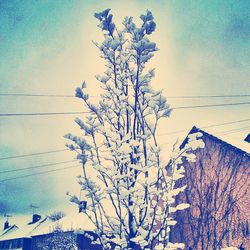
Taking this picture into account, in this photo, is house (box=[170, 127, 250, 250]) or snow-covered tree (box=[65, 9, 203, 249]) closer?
snow-covered tree (box=[65, 9, 203, 249])

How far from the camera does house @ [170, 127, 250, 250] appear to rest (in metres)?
9.06

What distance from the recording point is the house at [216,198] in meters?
9.06

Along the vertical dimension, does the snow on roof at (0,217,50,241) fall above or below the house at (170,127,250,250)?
below

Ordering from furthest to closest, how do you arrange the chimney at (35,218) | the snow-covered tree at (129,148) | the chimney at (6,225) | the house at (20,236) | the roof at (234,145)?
the chimney at (6,225), the chimney at (35,218), the house at (20,236), the roof at (234,145), the snow-covered tree at (129,148)

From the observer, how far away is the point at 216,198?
32.6 feet

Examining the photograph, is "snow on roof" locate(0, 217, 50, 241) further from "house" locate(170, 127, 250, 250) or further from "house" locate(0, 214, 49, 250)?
"house" locate(170, 127, 250, 250)

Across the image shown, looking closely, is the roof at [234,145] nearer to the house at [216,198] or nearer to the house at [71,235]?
the house at [216,198]

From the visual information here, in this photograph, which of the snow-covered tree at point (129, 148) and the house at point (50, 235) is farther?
the house at point (50, 235)

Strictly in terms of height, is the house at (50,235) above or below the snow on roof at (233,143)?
below

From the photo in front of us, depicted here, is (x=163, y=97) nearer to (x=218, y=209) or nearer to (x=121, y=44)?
(x=121, y=44)

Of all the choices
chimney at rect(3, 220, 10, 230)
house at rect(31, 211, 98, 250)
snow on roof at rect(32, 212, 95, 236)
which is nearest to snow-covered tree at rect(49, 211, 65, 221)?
house at rect(31, 211, 98, 250)

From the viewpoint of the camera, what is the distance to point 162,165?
143 inches

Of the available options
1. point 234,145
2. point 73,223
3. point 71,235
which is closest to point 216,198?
point 234,145

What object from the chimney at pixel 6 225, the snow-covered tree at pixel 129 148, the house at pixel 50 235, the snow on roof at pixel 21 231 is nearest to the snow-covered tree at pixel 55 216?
the snow-covered tree at pixel 129 148
